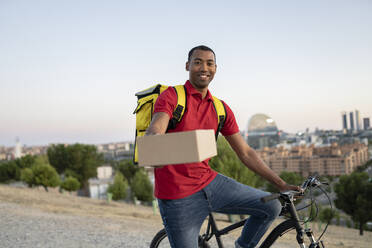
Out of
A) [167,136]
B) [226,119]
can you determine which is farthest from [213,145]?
[226,119]

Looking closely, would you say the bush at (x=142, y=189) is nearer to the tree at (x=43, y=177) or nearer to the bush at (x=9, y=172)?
the tree at (x=43, y=177)

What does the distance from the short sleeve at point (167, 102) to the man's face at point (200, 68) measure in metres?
0.18

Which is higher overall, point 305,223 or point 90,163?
point 305,223

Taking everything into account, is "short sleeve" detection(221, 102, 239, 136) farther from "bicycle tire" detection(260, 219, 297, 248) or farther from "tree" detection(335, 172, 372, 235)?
"tree" detection(335, 172, 372, 235)

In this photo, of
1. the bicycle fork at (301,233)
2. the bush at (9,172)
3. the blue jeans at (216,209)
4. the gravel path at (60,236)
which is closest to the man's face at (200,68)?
the blue jeans at (216,209)

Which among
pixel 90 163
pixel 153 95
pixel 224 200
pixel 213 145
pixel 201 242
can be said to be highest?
pixel 153 95

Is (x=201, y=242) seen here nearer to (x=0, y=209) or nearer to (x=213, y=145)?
(x=213, y=145)

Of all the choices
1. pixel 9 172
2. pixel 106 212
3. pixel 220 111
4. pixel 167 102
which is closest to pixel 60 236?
pixel 220 111

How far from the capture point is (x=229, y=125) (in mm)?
2535

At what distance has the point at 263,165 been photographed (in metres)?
2.55

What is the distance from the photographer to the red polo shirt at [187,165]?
218 cm

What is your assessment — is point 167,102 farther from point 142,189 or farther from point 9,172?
point 9,172

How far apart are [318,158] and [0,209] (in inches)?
4009

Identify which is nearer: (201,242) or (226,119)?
(226,119)
